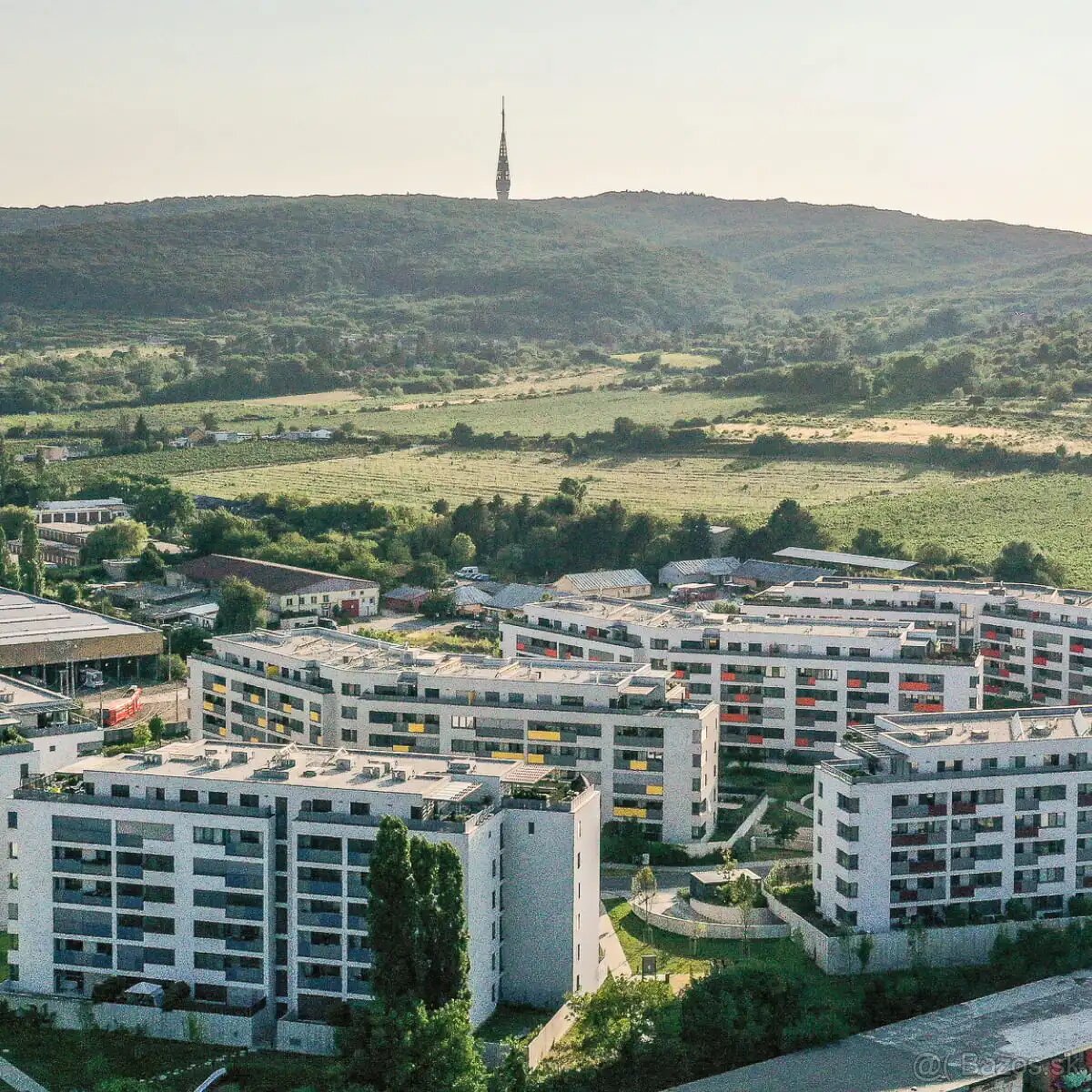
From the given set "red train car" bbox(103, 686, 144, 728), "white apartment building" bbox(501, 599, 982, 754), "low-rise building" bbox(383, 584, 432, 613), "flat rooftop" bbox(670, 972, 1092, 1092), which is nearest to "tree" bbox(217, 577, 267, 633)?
"low-rise building" bbox(383, 584, 432, 613)

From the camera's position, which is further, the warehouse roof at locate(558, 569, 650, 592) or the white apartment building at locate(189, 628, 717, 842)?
the warehouse roof at locate(558, 569, 650, 592)

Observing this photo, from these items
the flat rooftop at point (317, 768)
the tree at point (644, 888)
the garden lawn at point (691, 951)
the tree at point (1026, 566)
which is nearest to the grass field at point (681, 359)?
the tree at point (1026, 566)

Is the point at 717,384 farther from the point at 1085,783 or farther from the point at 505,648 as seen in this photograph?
the point at 1085,783

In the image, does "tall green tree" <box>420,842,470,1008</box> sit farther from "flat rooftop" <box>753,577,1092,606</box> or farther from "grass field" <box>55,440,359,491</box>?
"grass field" <box>55,440,359,491</box>

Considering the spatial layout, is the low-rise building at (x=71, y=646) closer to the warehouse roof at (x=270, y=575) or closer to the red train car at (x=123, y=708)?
the red train car at (x=123, y=708)

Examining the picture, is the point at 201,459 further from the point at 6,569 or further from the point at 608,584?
the point at 608,584

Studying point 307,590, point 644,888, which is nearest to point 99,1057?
point 644,888

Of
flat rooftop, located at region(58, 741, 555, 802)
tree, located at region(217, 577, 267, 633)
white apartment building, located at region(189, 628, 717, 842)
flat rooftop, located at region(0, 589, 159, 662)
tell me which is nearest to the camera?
flat rooftop, located at region(58, 741, 555, 802)
